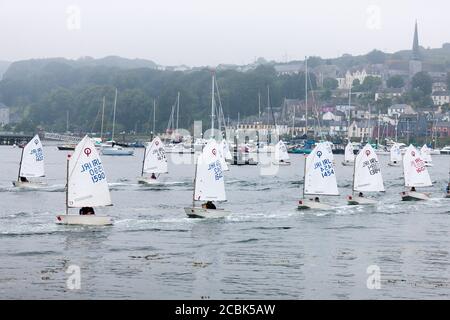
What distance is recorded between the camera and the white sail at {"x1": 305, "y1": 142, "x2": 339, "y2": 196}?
65250 millimetres

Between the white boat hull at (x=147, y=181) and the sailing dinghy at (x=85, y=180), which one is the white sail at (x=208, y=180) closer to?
the sailing dinghy at (x=85, y=180)

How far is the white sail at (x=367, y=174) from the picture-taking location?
70000 millimetres

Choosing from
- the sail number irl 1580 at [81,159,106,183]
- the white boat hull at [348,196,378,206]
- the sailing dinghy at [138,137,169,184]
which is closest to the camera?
the sail number irl 1580 at [81,159,106,183]

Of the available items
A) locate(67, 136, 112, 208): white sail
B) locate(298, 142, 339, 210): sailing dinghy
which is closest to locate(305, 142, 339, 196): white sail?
locate(298, 142, 339, 210): sailing dinghy

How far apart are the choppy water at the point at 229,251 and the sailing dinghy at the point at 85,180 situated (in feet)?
5.78

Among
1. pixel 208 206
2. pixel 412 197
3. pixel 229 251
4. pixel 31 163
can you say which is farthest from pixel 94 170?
pixel 31 163

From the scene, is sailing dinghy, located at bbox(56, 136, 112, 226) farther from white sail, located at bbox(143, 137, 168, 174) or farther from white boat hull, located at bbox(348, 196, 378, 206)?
white sail, located at bbox(143, 137, 168, 174)

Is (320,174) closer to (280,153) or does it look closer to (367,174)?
(367,174)

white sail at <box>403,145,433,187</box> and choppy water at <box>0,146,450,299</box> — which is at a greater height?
white sail at <box>403,145,433,187</box>

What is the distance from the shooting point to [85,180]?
53.1 m

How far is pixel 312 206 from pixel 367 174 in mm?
8867

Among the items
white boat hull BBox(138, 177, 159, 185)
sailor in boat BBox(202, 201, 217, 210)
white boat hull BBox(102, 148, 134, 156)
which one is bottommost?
white boat hull BBox(102, 148, 134, 156)

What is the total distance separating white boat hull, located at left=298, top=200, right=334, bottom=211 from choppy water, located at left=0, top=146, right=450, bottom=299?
974 millimetres
